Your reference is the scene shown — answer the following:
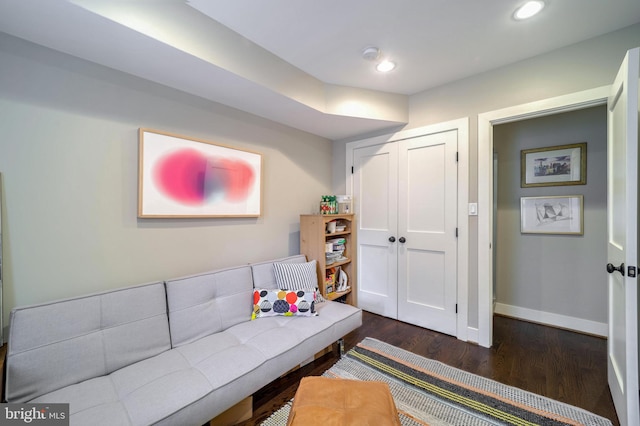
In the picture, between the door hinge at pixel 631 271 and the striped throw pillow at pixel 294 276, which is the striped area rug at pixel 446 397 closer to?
the striped throw pillow at pixel 294 276

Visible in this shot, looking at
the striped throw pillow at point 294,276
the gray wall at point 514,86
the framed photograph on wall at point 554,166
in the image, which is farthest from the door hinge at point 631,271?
the striped throw pillow at point 294,276

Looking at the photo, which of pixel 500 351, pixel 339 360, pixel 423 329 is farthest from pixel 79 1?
pixel 500 351

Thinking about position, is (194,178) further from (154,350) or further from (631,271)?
(631,271)

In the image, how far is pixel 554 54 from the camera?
200cm

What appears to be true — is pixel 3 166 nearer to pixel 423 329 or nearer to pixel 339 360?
pixel 339 360

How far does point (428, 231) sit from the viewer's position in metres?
2.66

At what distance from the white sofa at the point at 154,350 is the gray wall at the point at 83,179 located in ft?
0.94

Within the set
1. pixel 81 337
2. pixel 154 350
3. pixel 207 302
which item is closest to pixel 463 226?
pixel 207 302

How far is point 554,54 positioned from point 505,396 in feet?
8.38

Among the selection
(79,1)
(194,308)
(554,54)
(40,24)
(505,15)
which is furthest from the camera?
(554,54)

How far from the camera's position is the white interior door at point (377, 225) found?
9.59 feet

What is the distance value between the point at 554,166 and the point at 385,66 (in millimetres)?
2206

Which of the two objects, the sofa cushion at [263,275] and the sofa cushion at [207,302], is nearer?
the sofa cushion at [207,302]

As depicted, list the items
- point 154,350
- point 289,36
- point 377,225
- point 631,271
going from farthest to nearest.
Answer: point 377,225, point 289,36, point 154,350, point 631,271
